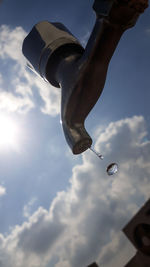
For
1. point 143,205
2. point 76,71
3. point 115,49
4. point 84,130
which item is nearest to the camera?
point 143,205

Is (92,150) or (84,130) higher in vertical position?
(84,130)

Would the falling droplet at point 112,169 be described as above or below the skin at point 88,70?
below

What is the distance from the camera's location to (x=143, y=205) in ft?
7.52

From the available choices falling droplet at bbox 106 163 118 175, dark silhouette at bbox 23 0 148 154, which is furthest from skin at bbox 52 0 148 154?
falling droplet at bbox 106 163 118 175

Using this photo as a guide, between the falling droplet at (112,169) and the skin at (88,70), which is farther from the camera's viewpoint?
the falling droplet at (112,169)

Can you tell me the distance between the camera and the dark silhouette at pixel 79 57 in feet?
8.36

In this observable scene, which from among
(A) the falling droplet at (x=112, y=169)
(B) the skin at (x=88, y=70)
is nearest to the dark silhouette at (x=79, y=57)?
(B) the skin at (x=88, y=70)

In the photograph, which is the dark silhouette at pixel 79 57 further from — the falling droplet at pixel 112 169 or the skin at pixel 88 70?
the falling droplet at pixel 112 169

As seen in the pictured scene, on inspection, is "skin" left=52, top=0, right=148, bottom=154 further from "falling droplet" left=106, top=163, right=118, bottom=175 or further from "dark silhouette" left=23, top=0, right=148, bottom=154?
"falling droplet" left=106, top=163, right=118, bottom=175

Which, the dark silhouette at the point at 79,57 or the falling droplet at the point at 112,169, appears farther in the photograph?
the falling droplet at the point at 112,169

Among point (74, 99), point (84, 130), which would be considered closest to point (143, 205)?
point (84, 130)

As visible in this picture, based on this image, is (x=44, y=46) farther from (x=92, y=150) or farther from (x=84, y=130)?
(x=92, y=150)

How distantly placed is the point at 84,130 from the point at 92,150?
16.0 inches

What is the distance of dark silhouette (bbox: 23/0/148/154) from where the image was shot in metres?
2.55
